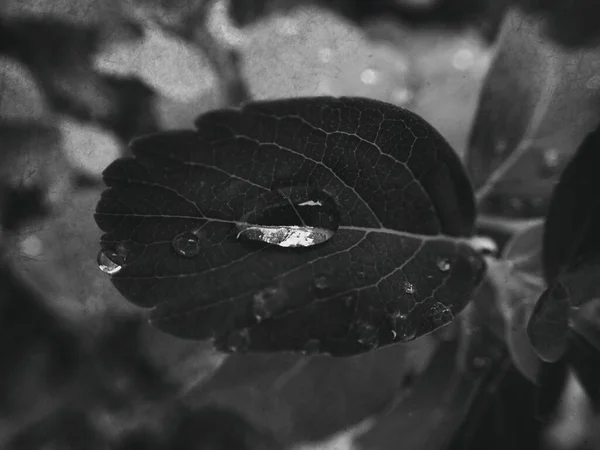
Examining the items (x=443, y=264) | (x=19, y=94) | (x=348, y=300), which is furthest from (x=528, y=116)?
(x=19, y=94)

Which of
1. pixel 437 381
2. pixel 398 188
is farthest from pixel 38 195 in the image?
pixel 437 381

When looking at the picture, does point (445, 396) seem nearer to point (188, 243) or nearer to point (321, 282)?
point (321, 282)

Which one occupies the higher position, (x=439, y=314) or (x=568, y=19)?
(x=568, y=19)

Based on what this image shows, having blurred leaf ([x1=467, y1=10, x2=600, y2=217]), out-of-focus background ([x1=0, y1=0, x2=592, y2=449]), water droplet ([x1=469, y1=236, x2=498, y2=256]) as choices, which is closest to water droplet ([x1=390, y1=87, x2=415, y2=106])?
out-of-focus background ([x1=0, y1=0, x2=592, y2=449])

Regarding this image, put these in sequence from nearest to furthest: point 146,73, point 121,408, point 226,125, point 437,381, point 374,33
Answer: point 226,125 < point 146,73 < point 437,381 < point 121,408 < point 374,33

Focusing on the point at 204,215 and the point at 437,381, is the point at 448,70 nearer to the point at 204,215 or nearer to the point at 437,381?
the point at 437,381

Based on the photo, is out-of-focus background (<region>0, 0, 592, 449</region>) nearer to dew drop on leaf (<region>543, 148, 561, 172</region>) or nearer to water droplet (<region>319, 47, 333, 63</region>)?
water droplet (<region>319, 47, 333, 63</region>)
